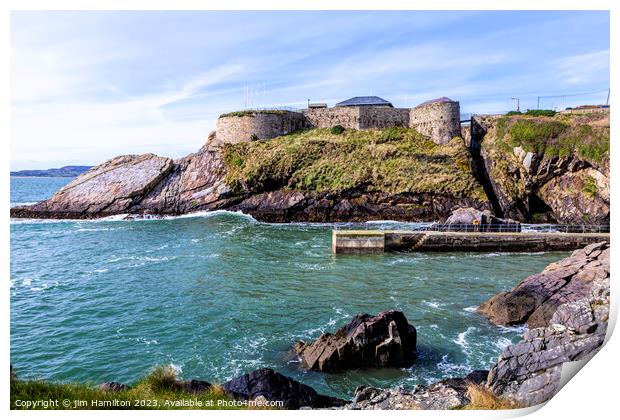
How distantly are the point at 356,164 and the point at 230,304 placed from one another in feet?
98.8

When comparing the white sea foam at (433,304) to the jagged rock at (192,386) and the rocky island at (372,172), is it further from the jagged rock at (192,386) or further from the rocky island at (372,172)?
the rocky island at (372,172)

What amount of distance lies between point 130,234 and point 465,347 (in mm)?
27399

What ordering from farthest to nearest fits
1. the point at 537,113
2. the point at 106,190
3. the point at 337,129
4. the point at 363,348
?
the point at 337,129 < the point at 106,190 < the point at 537,113 < the point at 363,348

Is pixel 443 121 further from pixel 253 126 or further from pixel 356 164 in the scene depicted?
pixel 253 126

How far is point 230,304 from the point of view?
1664 cm

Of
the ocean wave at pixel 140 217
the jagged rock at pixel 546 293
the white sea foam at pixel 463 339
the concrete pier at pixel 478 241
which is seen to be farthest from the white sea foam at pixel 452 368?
the ocean wave at pixel 140 217

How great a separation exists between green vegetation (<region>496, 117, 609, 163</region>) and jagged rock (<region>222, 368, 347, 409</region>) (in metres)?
36.5

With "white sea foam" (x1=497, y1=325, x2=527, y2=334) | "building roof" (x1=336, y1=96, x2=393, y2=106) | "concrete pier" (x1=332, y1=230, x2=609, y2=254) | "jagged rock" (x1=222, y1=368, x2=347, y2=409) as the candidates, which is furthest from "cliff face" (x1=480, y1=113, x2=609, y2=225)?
"jagged rock" (x1=222, y1=368, x2=347, y2=409)

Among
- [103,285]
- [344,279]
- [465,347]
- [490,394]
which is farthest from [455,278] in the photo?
[103,285]

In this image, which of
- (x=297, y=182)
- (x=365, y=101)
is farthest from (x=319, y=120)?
(x=297, y=182)

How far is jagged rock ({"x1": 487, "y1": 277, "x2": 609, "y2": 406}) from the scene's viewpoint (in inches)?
329

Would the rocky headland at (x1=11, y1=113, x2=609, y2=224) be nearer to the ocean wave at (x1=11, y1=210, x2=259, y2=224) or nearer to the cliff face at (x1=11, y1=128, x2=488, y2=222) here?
the cliff face at (x1=11, y1=128, x2=488, y2=222)

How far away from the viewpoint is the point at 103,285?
19.3 meters

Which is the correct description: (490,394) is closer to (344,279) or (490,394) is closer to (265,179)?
(344,279)
